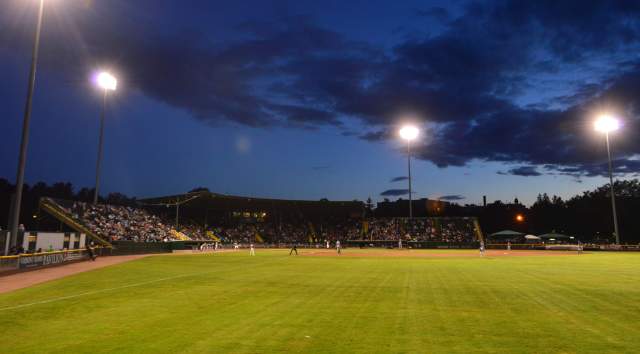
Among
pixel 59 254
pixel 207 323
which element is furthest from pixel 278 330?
pixel 59 254

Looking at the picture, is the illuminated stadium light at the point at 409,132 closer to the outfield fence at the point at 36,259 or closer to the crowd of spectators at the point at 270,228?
the crowd of spectators at the point at 270,228

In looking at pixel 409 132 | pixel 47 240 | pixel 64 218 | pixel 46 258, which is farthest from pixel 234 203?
pixel 46 258

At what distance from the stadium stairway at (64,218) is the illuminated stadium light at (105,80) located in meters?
14.3

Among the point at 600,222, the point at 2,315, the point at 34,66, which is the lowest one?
the point at 2,315

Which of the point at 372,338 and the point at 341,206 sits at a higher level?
the point at 341,206

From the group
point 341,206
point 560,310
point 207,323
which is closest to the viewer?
point 207,323

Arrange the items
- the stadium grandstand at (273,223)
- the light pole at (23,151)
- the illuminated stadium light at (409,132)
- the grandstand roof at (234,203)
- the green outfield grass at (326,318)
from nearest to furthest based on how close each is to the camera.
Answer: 1. the green outfield grass at (326,318)
2. the light pole at (23,151)
3. the illuminated stadium light at (409,132)
4. the stadium grandstand at (273,223)
5. the grandstand roof at (234,203)

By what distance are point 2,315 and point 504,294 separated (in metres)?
14.2

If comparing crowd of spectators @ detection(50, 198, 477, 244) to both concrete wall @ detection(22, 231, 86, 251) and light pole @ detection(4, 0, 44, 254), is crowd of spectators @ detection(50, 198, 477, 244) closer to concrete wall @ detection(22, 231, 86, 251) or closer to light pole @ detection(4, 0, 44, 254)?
concrete wall @ detection(22, 231, 86, 251)

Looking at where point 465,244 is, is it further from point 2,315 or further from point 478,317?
point 2,315

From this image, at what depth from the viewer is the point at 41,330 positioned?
8250 millimetres

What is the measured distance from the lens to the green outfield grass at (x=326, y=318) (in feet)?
22.8

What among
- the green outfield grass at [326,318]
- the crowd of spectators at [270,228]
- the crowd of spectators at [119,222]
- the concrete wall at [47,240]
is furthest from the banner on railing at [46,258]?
the crowd of spectators at [270,228]

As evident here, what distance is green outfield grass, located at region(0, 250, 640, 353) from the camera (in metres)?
6.94
